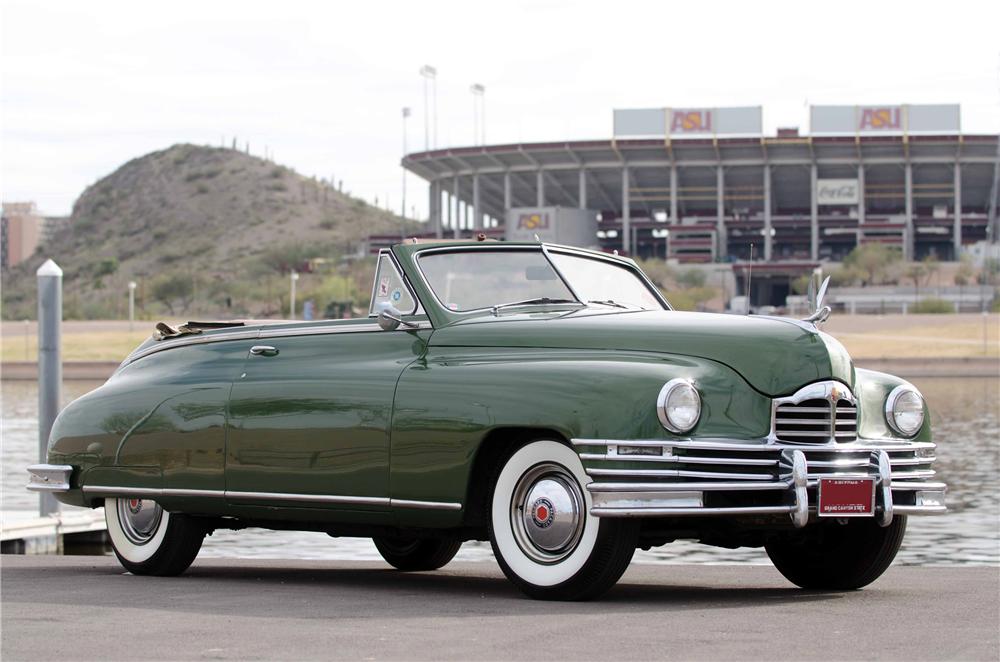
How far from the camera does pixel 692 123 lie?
115 metres

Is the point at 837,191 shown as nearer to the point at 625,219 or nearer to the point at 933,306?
the point at 625,219

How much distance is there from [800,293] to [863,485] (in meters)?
97.8

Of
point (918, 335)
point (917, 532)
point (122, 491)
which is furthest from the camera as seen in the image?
point (918, 335)

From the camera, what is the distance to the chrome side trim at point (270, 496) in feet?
24.8

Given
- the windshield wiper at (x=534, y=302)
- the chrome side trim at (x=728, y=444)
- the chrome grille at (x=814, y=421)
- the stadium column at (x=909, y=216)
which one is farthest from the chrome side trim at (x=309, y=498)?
the stadium column at (x=909, y=216)

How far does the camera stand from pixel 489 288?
836 centimetres

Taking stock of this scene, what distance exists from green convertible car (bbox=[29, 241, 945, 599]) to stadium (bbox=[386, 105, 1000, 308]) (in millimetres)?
102622

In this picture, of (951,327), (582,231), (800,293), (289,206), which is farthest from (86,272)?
(951,327)

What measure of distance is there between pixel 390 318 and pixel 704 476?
2099 mm

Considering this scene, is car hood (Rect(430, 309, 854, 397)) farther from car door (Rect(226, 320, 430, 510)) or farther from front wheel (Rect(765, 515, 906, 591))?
front wheel (Rect(765, 515, 906, 591))

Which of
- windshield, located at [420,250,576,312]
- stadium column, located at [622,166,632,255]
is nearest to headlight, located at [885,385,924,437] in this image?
windshield, located at [420,250,576,312]

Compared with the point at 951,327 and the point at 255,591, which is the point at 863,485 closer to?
the point at 255,591

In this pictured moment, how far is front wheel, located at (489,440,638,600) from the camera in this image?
6922mm

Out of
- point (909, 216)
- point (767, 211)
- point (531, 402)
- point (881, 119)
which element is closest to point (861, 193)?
point (909, 216)
